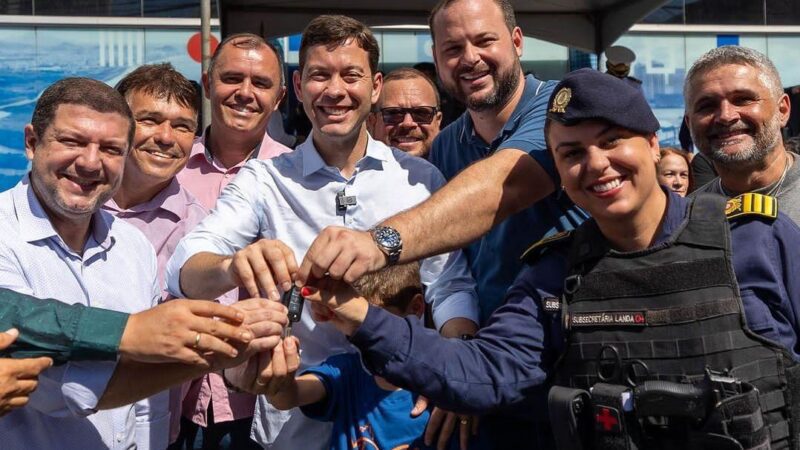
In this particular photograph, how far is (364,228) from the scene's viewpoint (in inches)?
124

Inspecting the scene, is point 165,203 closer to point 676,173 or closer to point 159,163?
point 159,163

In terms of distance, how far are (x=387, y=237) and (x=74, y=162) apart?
1.02 metres

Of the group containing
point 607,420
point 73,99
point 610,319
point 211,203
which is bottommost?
point 607,420

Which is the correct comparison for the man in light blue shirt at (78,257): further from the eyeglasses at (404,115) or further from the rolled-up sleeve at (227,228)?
the eyeglasses at (404,115)

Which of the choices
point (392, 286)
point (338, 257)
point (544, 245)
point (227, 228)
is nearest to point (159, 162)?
point (227, 228)

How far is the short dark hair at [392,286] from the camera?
2.95 metres

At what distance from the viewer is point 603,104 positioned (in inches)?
94.4

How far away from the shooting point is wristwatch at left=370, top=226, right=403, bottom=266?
2521 mm

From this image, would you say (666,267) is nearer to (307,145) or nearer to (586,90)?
(586,90)

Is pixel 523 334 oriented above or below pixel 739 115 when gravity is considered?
below

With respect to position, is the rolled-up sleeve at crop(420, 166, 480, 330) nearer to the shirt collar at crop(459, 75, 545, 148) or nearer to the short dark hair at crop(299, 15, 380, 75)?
the shirt collar at crop(459, 75, 545, 148)

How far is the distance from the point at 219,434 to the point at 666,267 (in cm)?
216

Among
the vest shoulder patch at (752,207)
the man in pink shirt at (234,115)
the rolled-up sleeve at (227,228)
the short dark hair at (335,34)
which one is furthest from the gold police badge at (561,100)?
the man in pink shirt at (234,115)

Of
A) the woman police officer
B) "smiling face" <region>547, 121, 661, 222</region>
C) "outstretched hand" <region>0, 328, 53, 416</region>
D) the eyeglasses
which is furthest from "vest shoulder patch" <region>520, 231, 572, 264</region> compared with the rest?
the eyeglasses
